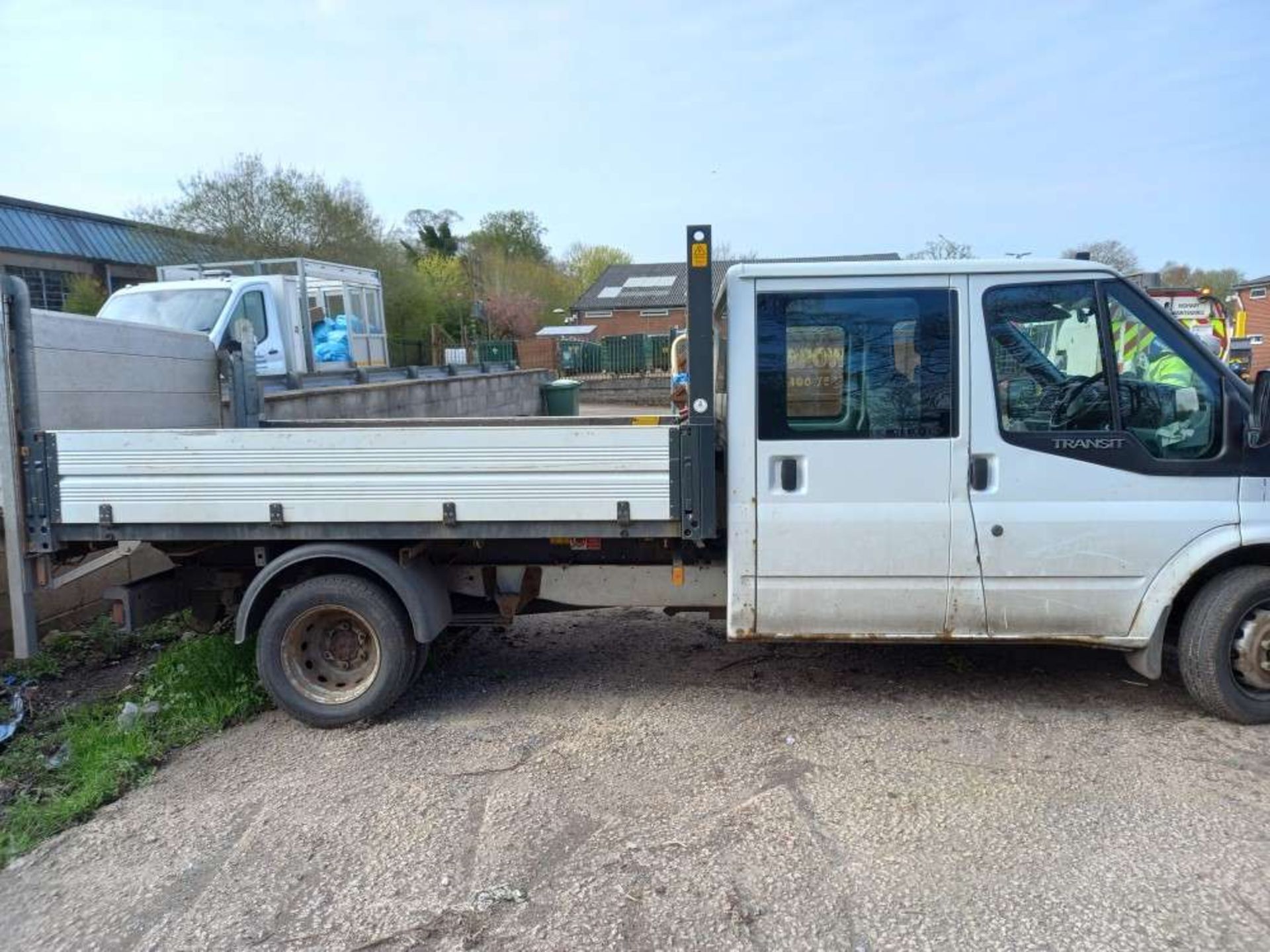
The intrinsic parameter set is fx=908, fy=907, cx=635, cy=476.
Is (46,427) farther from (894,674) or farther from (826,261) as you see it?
(894,674)

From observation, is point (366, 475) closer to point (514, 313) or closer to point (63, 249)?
point (63, 249)

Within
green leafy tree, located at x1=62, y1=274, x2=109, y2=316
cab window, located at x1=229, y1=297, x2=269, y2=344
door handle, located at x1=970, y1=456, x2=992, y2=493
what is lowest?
door handle, located at x1=970, y1=456, x2=992, y2=493

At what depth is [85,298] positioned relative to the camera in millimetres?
23703

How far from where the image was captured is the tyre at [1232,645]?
424 cm

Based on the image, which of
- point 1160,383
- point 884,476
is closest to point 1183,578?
point 1160,383

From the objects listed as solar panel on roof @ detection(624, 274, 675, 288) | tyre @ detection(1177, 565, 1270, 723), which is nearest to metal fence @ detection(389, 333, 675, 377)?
tyre @ detection(1177, 565, 1270, 723)

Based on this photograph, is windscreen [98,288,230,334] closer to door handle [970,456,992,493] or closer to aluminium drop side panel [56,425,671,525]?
aluminium drop side panel [56,425,671,525]

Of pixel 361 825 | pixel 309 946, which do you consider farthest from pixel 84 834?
pixel 309 946

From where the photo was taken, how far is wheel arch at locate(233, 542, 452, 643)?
4.50 meters

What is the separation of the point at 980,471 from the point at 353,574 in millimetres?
3131

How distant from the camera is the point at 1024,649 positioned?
18.2 ft

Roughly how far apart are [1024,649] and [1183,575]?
146cm

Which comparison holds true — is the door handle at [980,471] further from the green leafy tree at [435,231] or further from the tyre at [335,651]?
the green leafy tree at [435,231]

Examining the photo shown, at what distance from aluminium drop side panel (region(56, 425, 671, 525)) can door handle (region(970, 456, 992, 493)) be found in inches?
56.4
